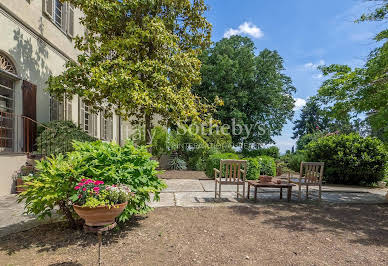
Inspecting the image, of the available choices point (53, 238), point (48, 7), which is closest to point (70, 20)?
point (48, 7)

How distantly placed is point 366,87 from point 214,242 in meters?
5.64

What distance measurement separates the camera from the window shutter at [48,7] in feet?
24.6

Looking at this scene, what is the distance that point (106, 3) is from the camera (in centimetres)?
693

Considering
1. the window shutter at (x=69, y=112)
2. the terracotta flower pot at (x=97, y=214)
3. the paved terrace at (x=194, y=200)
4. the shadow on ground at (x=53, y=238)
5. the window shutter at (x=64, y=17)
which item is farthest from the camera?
the window shutter at (x=69, y=112)

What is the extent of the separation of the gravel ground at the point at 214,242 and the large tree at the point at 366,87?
2.81 metres

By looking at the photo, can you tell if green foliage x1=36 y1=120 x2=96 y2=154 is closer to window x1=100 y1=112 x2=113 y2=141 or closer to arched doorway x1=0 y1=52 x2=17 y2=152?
arched doorway x1=0 y1=52 x2=17 y2=152

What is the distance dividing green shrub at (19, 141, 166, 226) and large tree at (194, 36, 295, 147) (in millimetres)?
12195

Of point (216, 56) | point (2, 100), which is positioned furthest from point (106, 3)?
point (216, 56)

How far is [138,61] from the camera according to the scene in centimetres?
710

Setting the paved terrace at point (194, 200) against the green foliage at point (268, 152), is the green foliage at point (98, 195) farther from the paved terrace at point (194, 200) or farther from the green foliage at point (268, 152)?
the green foliage at point (268, 152)

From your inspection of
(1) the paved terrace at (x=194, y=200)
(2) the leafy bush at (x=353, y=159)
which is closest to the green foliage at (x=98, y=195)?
(1) the paved terrace at (x=194, y=200)

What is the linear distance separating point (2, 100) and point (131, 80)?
3.81 m

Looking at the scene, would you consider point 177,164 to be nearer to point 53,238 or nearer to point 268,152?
point 268,152

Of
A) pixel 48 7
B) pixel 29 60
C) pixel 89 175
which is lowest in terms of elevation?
pixel 89 175
